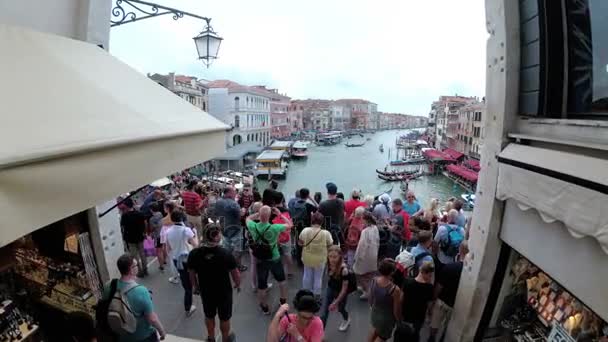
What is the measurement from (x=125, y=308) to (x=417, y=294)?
266cm

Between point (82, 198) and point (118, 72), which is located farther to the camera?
point (118, 72)

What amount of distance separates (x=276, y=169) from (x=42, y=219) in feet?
123

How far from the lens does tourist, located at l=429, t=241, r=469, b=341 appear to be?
3512 mm

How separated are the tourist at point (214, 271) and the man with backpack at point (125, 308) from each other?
577mm

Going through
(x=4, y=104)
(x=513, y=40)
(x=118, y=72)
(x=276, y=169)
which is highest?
(x=513, y=40)

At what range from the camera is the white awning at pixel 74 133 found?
3.65 ft

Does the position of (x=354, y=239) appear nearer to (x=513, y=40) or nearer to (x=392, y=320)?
(x=392, y=320)

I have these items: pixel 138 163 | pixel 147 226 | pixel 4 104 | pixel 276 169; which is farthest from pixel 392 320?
pixel 276 169

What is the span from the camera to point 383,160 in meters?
62.6

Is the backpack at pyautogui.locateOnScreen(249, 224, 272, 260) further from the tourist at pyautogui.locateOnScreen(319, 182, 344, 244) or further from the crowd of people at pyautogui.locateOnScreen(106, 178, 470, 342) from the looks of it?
the tourist at pyautogui.locateOnScreen(319, 182, 344, 244)

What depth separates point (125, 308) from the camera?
247 centimetres

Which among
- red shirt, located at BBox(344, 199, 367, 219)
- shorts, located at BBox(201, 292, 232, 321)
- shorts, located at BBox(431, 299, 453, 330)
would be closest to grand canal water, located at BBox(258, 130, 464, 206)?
red shirt, located at BBox(344, 199, 367, 219)

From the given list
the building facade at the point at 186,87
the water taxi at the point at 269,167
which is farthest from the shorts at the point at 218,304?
the water taxi at the point at 269,167

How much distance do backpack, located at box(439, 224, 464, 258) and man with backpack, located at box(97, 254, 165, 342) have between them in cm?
352
